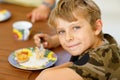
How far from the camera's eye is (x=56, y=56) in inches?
54.6

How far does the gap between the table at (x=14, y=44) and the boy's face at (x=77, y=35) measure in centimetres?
19

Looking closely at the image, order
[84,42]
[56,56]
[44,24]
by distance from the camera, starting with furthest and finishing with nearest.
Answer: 1. [44,24]
2. [56,56]
3. [84,42]

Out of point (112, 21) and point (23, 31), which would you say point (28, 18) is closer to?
point (23, 31)

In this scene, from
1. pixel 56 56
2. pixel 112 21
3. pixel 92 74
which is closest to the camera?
pixel 92 74

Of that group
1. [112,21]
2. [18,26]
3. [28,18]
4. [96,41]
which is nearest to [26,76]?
[96,41]

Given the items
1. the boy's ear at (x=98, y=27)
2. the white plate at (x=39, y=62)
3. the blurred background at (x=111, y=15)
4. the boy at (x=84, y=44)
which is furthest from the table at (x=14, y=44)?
the blurred background at (x=111, y=15)

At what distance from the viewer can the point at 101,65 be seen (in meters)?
1.03

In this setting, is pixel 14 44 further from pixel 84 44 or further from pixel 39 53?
pixel 84 44

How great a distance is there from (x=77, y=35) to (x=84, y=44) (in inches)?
2.1

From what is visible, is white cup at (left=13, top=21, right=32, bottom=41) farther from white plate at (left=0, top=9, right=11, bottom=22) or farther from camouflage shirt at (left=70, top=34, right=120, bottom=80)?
camouflage shirt at (left=70, top=34, right=120, bottom=80)

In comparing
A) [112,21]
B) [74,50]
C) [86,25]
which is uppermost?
[86,25]

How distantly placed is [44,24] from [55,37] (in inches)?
9.1

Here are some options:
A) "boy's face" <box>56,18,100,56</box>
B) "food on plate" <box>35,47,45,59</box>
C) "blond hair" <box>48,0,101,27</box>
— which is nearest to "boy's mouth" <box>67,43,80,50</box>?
"boy's face" <box>56,18,100,56</box>

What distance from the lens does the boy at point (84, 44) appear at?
1.02 m
